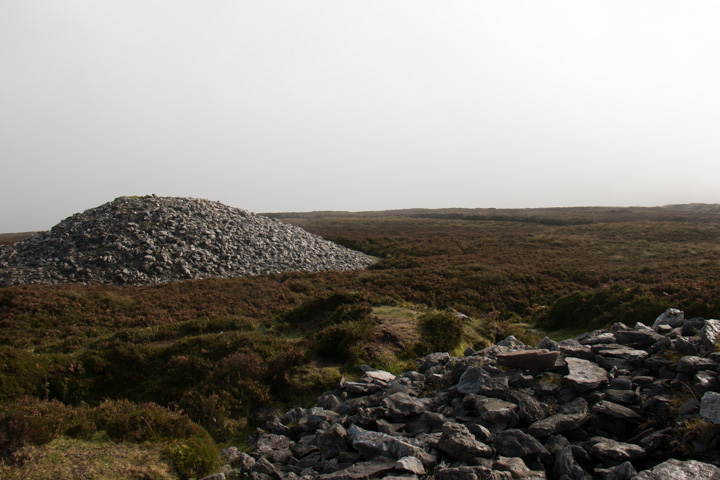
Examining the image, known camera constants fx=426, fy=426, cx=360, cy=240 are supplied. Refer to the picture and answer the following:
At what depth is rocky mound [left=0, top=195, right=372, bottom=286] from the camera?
30.3 m

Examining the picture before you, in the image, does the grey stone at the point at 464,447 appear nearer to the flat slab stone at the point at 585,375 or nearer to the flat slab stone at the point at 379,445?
the flat slab stone at the point at 379,445

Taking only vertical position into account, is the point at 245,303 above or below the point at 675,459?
below

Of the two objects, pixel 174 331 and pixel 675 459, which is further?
pixel 174 331

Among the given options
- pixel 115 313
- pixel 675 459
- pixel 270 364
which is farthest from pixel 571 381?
pixel 115 313

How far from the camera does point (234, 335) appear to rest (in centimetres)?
1391

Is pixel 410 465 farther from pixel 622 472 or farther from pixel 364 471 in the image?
pixel 622 472

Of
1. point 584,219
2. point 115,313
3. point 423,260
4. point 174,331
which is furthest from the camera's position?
point 584,219

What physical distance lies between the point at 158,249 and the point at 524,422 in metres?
31.9

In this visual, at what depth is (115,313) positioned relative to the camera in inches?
829

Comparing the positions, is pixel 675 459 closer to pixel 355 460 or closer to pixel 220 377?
pixel 355 460

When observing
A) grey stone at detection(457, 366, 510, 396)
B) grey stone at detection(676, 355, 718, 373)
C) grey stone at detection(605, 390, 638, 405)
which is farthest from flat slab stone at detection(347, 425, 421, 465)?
grey stone at detection(676, 355, 718, 373)

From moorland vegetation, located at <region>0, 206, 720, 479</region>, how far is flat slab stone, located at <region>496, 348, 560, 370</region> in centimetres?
353

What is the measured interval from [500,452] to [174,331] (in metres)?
13.4

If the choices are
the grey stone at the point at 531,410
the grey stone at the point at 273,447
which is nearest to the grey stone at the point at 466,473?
the grey stone at the point at 531,410
